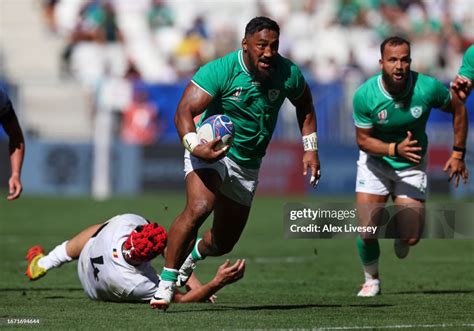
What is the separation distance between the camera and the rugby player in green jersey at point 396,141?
10.7 meters

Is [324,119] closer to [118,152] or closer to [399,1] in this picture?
[118,152]

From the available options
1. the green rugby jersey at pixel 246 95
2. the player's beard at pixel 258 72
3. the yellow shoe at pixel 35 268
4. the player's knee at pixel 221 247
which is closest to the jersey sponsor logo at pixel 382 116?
the green rugby jersey at pixel 246 95

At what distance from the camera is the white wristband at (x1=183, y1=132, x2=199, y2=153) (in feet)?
28.2

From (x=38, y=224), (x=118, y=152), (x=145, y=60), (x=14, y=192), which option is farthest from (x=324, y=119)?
(x=14, y=192)

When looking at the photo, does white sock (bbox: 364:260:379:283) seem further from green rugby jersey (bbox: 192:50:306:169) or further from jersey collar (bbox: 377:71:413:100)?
green rugby jersey (bbox: 192:50:306:169)

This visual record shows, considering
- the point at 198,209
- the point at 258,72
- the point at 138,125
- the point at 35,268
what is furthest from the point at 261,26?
the point at 138,125

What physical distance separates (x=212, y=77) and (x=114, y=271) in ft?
6.38

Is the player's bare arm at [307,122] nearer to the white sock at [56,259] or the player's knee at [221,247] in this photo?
the player's knee at [221,247]

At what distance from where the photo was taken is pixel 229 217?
9.62 m

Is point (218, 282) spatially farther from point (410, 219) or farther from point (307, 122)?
point (410, 219)

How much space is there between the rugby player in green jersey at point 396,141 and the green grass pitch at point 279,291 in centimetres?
Result: 60

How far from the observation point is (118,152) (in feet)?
84.1

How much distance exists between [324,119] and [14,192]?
16975 millimetres

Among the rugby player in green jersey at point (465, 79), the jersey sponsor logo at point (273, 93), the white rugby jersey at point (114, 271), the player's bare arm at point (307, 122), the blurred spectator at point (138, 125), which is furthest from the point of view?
the blurred spectator at point (138, 125)
